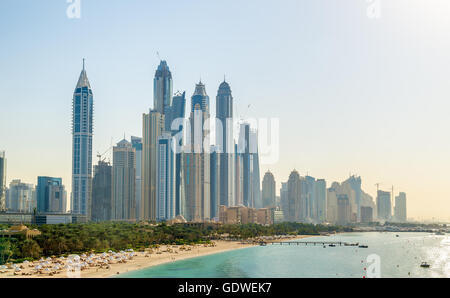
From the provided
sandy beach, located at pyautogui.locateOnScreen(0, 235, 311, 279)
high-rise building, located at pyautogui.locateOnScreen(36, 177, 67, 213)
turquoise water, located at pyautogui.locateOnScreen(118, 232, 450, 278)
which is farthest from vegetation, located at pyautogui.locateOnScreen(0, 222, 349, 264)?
high-rise building, located at pyautogui.locateOnScreen(36, 177, 67, 213)

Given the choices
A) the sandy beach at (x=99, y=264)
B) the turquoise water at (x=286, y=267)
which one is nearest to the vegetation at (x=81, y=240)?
the sandy beach at (x=99, y=264)

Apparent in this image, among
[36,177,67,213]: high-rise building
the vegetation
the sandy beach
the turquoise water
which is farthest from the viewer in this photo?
[36,177,67,213]: high-rise building

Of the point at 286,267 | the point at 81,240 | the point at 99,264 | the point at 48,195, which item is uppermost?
the point at 48,195

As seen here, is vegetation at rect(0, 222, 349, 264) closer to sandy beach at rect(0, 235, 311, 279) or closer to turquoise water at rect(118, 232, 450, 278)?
sandy beach at rect(0, 235, 311, 279)

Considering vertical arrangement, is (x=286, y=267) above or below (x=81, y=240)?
below

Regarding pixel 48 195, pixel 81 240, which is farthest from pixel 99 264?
pixel 48 195

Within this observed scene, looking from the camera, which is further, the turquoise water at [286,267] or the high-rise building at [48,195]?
the high-rise building at [48,195]

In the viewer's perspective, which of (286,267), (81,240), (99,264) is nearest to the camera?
(99,264)

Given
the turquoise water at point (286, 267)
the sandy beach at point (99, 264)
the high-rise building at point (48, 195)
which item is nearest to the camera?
the sandy beach at point (99, 264)

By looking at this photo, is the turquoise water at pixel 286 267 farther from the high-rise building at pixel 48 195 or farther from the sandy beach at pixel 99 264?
the high-rise building at pixel 48 195

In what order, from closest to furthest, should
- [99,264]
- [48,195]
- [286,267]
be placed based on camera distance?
[99,264]
[286,267]
[48,195]

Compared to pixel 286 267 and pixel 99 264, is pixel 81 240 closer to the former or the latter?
pixel 99 264
